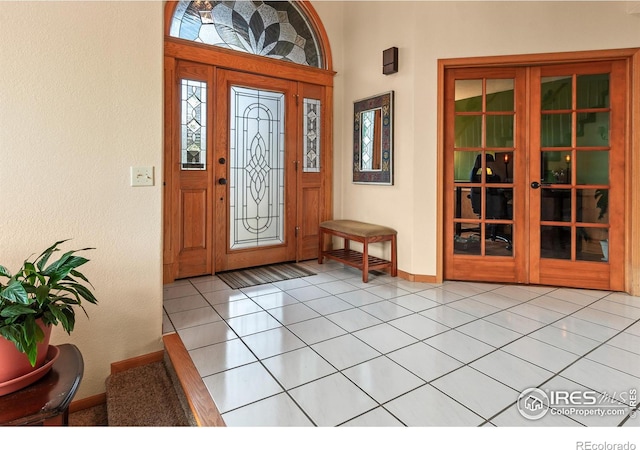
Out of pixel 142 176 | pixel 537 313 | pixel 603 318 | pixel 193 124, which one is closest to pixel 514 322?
pixel 537 313

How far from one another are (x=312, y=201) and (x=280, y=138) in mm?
823

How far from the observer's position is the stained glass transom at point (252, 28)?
342cm

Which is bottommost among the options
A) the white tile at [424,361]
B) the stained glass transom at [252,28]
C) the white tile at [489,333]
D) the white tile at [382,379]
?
the white tile at [382,379]

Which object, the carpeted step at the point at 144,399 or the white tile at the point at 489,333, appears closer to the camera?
the carpeted step at the point at 144,399

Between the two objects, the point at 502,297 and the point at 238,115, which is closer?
the point at 502,297

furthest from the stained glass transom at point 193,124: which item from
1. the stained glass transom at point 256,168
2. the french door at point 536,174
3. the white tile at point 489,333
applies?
the white tile at point 489,333

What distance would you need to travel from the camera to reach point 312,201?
14.0 ft

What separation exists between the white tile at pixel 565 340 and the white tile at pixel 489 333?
0.47 ft

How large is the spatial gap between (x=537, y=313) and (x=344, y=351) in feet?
5.18

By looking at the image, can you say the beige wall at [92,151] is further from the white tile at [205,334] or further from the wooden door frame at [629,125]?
the wooden door frame at [629,125]

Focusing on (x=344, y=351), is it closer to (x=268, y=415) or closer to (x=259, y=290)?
(x=268, y=415)

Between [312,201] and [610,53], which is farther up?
[610,53]
